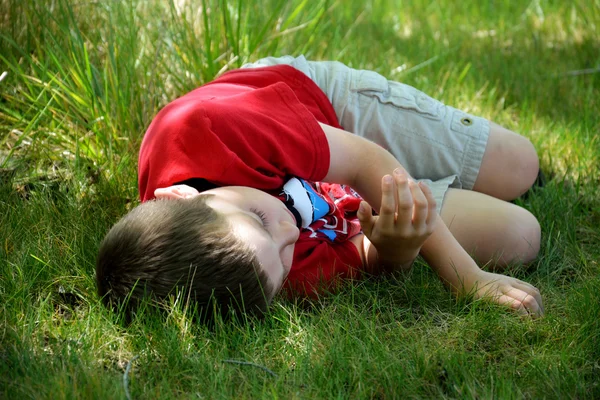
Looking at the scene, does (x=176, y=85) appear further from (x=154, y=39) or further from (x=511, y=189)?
(x=511, y=189)

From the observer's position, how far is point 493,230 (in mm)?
2240

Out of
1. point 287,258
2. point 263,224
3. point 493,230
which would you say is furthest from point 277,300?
point 493,230

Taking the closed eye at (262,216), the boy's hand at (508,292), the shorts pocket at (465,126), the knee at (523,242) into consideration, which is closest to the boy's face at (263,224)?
the closed eye at (262,216)

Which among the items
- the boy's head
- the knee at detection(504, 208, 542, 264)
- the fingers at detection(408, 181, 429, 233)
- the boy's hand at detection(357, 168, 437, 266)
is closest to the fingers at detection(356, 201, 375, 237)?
the boy's hand at detection(357, 168, 437, 266)

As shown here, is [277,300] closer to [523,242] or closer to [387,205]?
[387,205]

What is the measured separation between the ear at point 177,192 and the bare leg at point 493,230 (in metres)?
0.85

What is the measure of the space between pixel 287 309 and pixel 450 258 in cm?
47

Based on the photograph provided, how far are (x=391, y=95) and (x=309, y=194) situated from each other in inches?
24.7

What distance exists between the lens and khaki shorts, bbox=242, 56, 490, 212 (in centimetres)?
249

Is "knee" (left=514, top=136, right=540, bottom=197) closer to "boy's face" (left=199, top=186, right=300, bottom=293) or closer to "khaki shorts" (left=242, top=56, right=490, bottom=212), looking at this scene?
"khaki shorts" (left=242, top=56, right=490, bottom=212)

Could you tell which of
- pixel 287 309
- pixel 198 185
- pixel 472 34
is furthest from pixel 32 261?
pixel 472 34

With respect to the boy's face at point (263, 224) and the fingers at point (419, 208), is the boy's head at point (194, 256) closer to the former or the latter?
the boy's face at point (263, 224)

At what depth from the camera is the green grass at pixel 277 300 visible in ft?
5.37

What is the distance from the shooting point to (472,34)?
13.3ft
